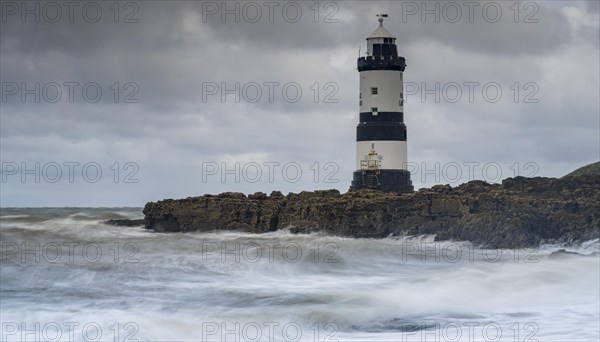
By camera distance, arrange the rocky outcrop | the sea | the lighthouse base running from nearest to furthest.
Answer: the sea < the rocky outcrop < the lighthouse base

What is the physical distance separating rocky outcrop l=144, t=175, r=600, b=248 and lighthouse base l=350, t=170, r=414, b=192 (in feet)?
2.39

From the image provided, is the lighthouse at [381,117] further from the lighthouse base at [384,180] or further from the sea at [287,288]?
the sea at [287,288]

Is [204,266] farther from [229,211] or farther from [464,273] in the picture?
[229,211]

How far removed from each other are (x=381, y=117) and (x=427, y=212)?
2.84 m

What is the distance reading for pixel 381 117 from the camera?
28438 millimetres

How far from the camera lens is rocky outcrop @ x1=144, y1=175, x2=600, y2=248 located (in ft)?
82.8

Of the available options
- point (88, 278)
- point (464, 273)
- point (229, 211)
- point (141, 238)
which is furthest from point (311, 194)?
point (88, 278)

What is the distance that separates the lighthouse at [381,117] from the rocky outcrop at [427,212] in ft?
3.07

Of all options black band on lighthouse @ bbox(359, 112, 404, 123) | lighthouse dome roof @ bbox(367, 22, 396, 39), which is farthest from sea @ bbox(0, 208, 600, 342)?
lighthouse dome roof @ bbox(367, 22, 396, 39)

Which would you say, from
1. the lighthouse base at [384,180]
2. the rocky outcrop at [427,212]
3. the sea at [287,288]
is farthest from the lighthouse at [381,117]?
the sea at [287,288]

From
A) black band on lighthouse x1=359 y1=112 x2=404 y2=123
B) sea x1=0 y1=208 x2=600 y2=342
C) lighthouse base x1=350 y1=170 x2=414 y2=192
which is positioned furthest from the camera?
lighthouse base x1=350 y1=170 x2=414 y2=192

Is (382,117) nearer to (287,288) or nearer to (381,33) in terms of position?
(381,33)

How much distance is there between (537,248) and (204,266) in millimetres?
7322

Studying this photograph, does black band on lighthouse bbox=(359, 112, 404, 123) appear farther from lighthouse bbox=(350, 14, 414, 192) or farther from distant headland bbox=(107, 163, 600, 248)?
distant headland bbox=(107, 163, 600, 248)
